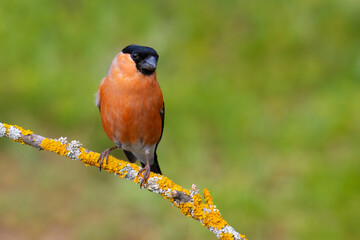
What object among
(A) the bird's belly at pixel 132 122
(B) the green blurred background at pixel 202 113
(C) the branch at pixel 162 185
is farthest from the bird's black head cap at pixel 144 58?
(B) the green blurred background at pixel 202 113

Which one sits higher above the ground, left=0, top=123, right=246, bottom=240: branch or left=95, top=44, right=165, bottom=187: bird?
left=95, top=44, right=165, bottom=187: bird

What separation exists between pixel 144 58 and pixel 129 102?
1.07 ft

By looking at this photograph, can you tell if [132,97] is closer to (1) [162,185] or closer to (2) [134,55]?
(2) [134,55]

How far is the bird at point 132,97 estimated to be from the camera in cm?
422

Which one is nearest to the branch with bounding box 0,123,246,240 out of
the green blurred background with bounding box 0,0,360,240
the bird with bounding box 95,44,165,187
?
the bird with bounding box 95,44,165,187

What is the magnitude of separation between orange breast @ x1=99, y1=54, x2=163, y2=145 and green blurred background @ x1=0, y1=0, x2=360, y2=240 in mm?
2272

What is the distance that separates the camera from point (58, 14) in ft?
28.0

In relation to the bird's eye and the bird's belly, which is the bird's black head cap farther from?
the bird's belly

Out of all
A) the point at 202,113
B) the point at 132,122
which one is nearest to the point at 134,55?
the point at 132,122

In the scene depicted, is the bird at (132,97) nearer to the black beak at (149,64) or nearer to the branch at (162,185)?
the black beak at (149,64)

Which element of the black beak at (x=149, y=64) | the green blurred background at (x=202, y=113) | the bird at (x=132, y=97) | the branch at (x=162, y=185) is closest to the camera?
the branch at (x=162, y=185)

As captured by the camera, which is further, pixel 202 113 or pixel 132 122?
pixel 202 113

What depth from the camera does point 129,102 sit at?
4242mm

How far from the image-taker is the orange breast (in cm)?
423
